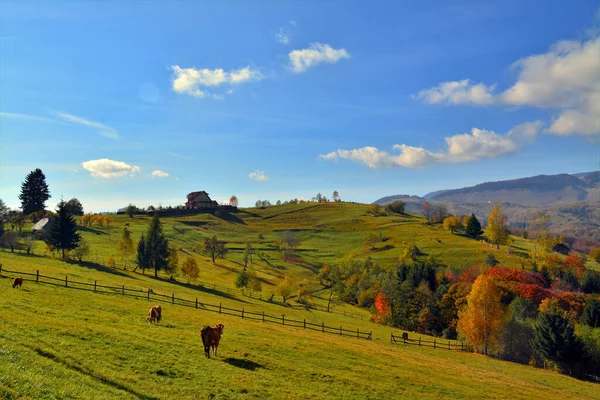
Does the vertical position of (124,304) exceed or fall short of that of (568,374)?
it exceeds it

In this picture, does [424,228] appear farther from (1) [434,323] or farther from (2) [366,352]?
(2) [366,352]

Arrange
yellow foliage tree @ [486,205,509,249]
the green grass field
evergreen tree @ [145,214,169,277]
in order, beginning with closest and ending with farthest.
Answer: the green grass field
evergreen tree @ [145,214,169,277]
yellow foliage tree @ [486,205,509,249]

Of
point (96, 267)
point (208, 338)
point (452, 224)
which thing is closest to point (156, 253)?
point (96, 267)

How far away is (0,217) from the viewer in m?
105

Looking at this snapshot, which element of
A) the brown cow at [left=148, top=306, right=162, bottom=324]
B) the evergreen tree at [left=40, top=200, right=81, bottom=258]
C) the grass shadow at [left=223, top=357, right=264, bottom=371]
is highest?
the evergreen tree at [left=40, top=200, right=81, bottom=258]

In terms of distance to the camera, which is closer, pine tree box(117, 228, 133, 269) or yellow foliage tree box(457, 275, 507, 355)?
yellow foliage tree box(457, 275, 507, 355)

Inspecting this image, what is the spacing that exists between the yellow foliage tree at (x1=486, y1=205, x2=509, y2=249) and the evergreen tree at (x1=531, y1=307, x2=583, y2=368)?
80503 millimetres

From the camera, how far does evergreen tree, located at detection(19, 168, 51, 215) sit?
142 m

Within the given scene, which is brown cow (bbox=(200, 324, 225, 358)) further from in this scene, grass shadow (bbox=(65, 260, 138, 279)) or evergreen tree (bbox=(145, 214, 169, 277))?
evergreen tree (bbox=(145, 214, 169, 277))

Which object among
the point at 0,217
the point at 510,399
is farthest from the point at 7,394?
the point at 0,217

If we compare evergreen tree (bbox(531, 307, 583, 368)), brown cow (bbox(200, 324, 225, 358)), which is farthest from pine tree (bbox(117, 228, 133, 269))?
evergreen tree (bbox(531, 307, 583, 368))

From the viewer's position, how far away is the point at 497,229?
136 metres

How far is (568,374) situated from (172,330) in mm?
61956

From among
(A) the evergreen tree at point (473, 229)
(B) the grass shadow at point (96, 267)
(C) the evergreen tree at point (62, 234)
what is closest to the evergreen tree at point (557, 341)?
(B) the grass shadow at point (96, 267)
